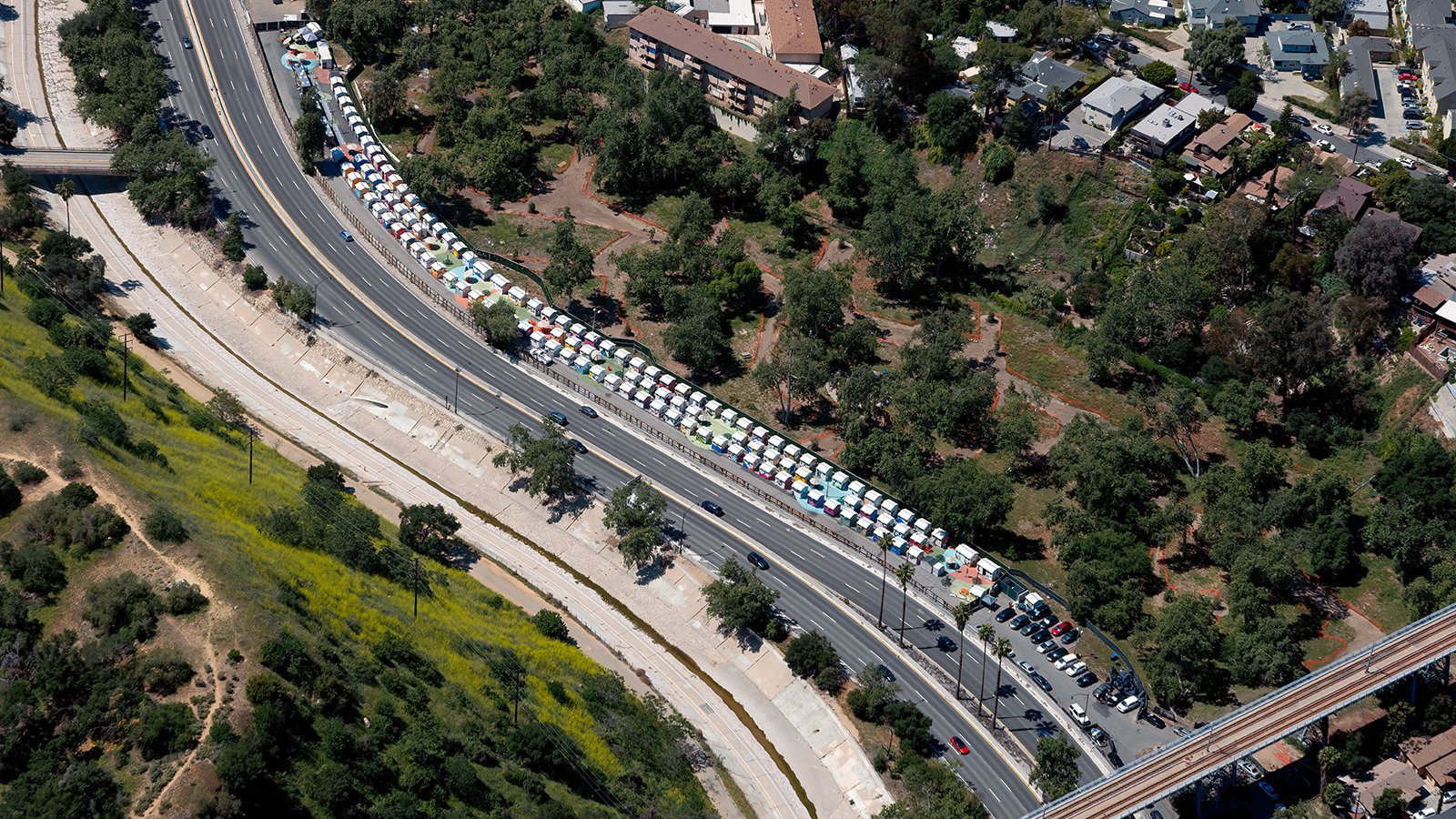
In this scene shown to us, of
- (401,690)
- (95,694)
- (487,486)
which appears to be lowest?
(487,486)

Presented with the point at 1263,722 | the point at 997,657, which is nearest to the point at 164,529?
the point at 997,657

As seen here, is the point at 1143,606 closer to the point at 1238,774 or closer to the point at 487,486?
the point at 1238,774

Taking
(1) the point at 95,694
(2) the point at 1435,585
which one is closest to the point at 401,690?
(1) the point at 95,694

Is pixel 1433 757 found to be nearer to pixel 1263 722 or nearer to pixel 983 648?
pixel 1263 722

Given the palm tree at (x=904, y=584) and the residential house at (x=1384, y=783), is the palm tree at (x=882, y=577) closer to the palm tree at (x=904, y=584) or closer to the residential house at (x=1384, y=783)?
the palm tree at (x=904, y=584)

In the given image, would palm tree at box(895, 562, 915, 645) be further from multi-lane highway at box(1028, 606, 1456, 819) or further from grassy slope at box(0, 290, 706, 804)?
grassy slope at box(0, 290, 706, 804)
